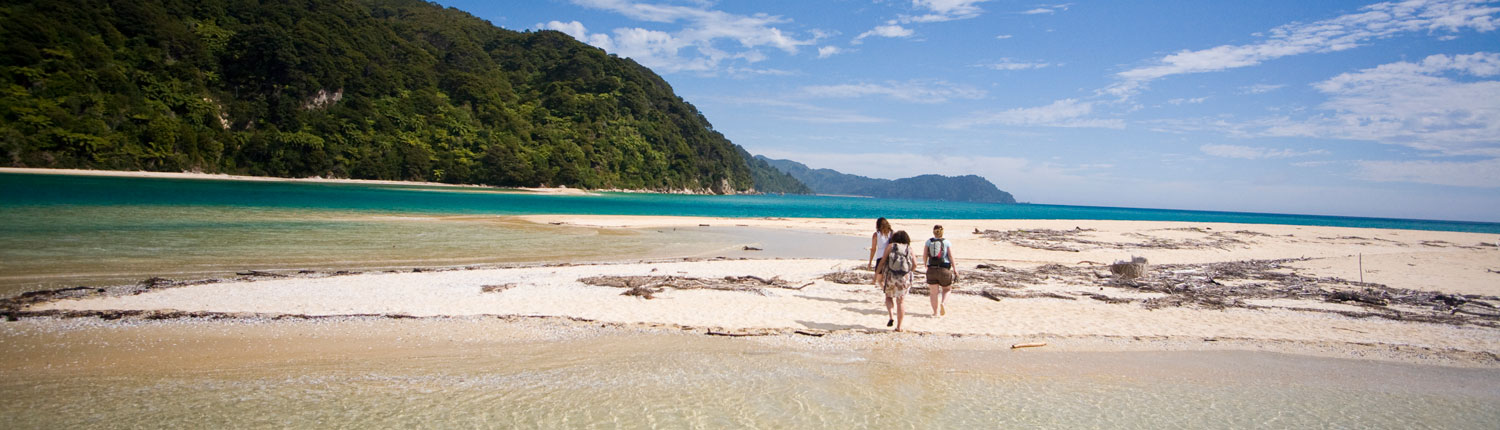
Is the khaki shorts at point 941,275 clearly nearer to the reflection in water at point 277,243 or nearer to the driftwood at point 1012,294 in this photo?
the driftwood at point 1012,294

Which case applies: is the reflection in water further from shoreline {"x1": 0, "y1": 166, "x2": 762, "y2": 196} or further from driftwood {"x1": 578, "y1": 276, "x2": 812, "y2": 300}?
shoreline {"x1": 0, "y1": 166, "x2": 762, "y2": 196}

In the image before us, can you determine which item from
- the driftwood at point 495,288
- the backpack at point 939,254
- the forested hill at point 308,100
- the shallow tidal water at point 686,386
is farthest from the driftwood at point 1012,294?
the forested hill at point 308,100

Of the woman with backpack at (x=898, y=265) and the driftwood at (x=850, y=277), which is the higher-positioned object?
the woman with backpack at (x=898, y=265)

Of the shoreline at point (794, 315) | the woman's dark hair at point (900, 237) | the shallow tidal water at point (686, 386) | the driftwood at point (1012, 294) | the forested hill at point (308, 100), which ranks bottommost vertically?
the shallow tidal water at point (686, 386)

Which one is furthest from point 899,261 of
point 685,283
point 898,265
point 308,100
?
point 308,100

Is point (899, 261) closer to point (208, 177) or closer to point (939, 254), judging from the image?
point (939, 254)

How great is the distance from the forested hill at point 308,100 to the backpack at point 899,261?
3364 inches

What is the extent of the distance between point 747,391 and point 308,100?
11081cm

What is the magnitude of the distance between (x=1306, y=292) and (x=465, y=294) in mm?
16113

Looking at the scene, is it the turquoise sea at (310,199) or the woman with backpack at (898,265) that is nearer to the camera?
the woman with backpack at (898,265)

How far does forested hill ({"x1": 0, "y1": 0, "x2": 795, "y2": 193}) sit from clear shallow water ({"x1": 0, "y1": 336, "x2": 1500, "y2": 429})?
82030 mm

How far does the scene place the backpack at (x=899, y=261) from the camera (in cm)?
807

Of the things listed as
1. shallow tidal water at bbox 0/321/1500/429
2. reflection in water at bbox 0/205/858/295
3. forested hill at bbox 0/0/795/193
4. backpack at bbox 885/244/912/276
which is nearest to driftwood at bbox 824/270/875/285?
backpack at bbox 885/244/912/276

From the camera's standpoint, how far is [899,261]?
8102mm
